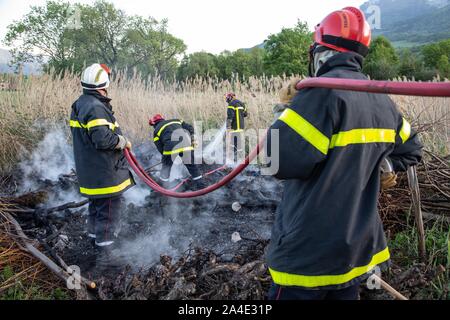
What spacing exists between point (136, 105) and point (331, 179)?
7.32 m

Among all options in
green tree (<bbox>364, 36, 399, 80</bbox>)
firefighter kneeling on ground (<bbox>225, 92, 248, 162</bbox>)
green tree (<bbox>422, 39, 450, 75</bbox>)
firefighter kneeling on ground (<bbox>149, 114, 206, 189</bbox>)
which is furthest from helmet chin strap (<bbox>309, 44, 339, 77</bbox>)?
green tree (<bbox>422, 39, 450, 75</bbox>)

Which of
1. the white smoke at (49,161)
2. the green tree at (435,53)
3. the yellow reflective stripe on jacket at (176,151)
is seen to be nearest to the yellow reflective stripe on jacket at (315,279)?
the yellow reflective stripe on jacket at (176,151)

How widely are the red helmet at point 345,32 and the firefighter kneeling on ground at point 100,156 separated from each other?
2538 millimetres

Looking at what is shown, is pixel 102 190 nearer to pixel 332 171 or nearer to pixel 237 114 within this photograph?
pixel 332 171

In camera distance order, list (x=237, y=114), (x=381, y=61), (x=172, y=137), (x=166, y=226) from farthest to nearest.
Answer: (x=381, y=61), (x=237, y=114), (x=172, y=137), (x=166, y=226)

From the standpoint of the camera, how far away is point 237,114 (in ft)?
25.2

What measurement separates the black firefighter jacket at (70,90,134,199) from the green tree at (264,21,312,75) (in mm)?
21661

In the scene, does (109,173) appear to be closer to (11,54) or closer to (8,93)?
(8,93)

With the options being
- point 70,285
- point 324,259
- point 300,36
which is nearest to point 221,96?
point 70,285

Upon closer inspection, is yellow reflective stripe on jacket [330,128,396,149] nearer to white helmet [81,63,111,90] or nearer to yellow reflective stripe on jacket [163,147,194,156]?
white helmet [81,63,111,90]

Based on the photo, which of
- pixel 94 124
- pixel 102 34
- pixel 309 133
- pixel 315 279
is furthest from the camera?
pixel 102 34

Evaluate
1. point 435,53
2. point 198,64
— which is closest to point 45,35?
point 198,64

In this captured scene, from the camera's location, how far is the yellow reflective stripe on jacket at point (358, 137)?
1439mm
